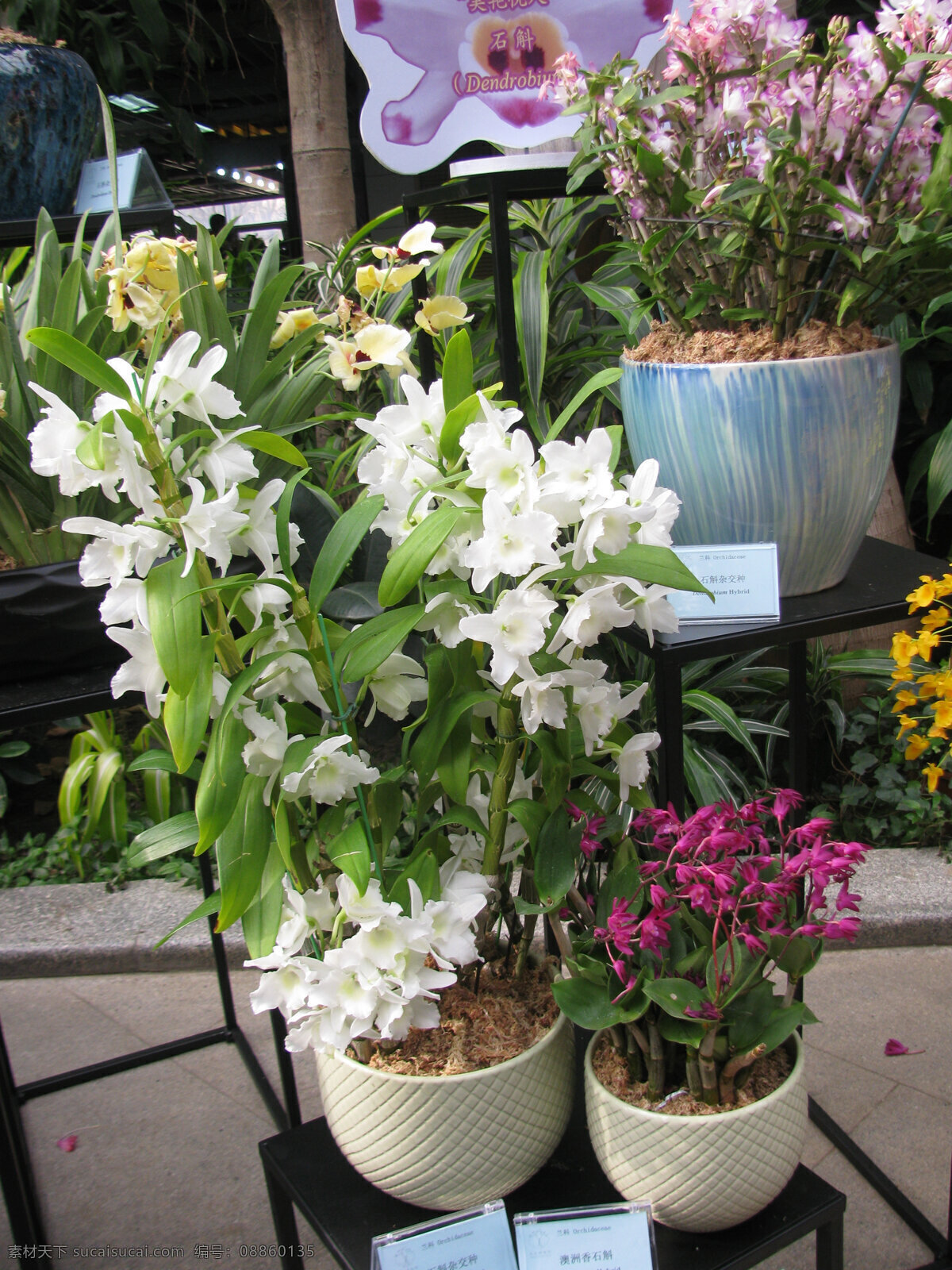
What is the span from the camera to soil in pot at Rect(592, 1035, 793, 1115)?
2.76 ft

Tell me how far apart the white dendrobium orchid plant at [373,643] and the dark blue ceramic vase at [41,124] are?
54 cm

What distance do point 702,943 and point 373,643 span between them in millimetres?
388

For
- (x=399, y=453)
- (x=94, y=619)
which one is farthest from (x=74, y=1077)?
(x=399, y=453)

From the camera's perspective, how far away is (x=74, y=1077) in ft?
5.65

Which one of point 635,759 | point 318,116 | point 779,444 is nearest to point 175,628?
point 635,759

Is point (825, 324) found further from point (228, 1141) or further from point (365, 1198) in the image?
point (228, 1141)

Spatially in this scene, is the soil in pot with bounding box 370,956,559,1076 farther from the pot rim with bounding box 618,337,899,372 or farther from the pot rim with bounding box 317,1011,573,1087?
the pot rim with bounding box 618,337,899,372

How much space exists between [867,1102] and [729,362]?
1306mm

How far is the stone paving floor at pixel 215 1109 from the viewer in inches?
57.1

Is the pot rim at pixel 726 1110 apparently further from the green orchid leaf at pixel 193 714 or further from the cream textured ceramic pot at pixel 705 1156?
the green orchid leaf at pixel 193 714

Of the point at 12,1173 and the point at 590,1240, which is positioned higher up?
the point at 590,1240

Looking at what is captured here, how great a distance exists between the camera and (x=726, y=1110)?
83 centimetres

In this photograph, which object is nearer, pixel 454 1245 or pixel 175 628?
pixel 175 628

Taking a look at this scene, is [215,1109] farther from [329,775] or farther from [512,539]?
[512,539]
